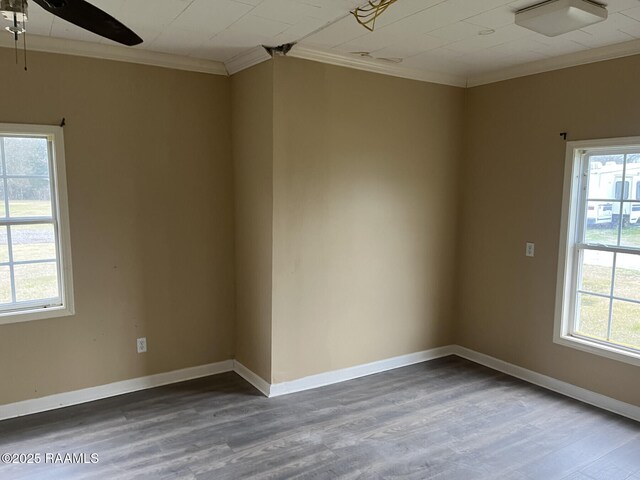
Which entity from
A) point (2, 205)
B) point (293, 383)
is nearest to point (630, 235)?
point (293, 383)

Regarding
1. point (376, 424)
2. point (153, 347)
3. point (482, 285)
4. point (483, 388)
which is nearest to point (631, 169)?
point (482, 285)

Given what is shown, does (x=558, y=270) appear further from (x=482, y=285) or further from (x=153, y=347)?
→ (x=153, y=347)

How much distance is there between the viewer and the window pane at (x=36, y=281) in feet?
10.4

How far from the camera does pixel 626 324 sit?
331 centimetres

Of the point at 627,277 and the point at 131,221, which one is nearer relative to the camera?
the point at 627,277

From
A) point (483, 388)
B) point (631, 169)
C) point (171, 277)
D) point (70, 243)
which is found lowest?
point (483, 388)

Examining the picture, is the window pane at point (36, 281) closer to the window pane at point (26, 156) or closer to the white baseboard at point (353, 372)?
the window pane at point (26, 156)

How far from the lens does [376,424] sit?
3.10 meters

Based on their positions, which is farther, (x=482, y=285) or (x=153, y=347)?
(x=482, y=285)

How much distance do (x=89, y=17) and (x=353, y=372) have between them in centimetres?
305

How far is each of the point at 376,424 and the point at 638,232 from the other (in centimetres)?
217

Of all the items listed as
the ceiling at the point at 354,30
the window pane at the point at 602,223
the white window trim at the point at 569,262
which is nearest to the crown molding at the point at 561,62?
the ceiling at the point at 354,30

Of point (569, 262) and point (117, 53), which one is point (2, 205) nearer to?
point (117, 53)

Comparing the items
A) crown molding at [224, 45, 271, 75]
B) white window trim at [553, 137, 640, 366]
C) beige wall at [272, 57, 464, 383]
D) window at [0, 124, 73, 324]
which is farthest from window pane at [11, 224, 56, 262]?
white window trim at [553, 137, 640, 366]
